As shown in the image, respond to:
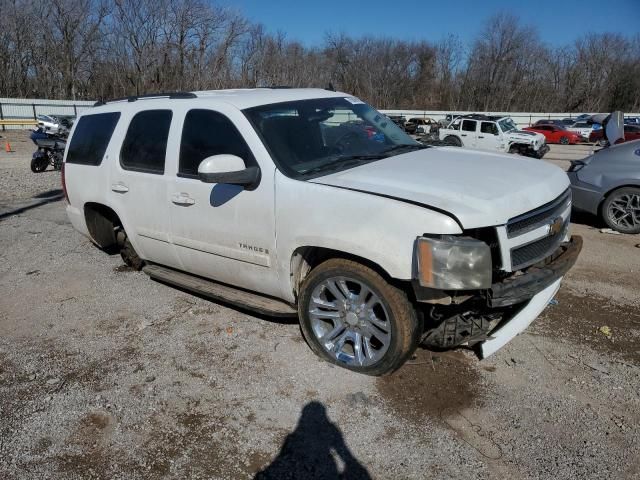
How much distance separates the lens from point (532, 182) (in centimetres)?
334

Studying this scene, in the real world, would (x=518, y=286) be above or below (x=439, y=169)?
below

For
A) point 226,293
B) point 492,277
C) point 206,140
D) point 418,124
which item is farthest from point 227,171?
point 418,124

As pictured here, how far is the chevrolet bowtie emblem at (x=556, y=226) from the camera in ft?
11.0

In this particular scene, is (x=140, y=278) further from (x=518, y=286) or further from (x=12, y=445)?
(x=518, y=286)

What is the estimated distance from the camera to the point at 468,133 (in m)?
23.7

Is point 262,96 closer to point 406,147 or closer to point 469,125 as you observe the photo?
point 406,147

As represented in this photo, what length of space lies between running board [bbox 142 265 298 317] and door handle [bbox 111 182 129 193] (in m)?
0.78

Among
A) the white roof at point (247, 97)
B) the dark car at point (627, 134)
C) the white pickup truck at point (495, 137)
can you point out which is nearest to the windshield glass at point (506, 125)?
the white pickup truck at point (495, 137)

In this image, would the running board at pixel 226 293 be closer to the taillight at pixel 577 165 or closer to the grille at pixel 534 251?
the grille at pixel 534 251

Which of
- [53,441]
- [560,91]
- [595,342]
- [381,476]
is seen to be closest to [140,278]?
[53,441]

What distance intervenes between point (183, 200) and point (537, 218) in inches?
104

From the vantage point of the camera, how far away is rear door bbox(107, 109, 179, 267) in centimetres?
430

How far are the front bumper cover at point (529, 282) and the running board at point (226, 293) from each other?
148 cm

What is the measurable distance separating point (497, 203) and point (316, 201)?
1.11m
